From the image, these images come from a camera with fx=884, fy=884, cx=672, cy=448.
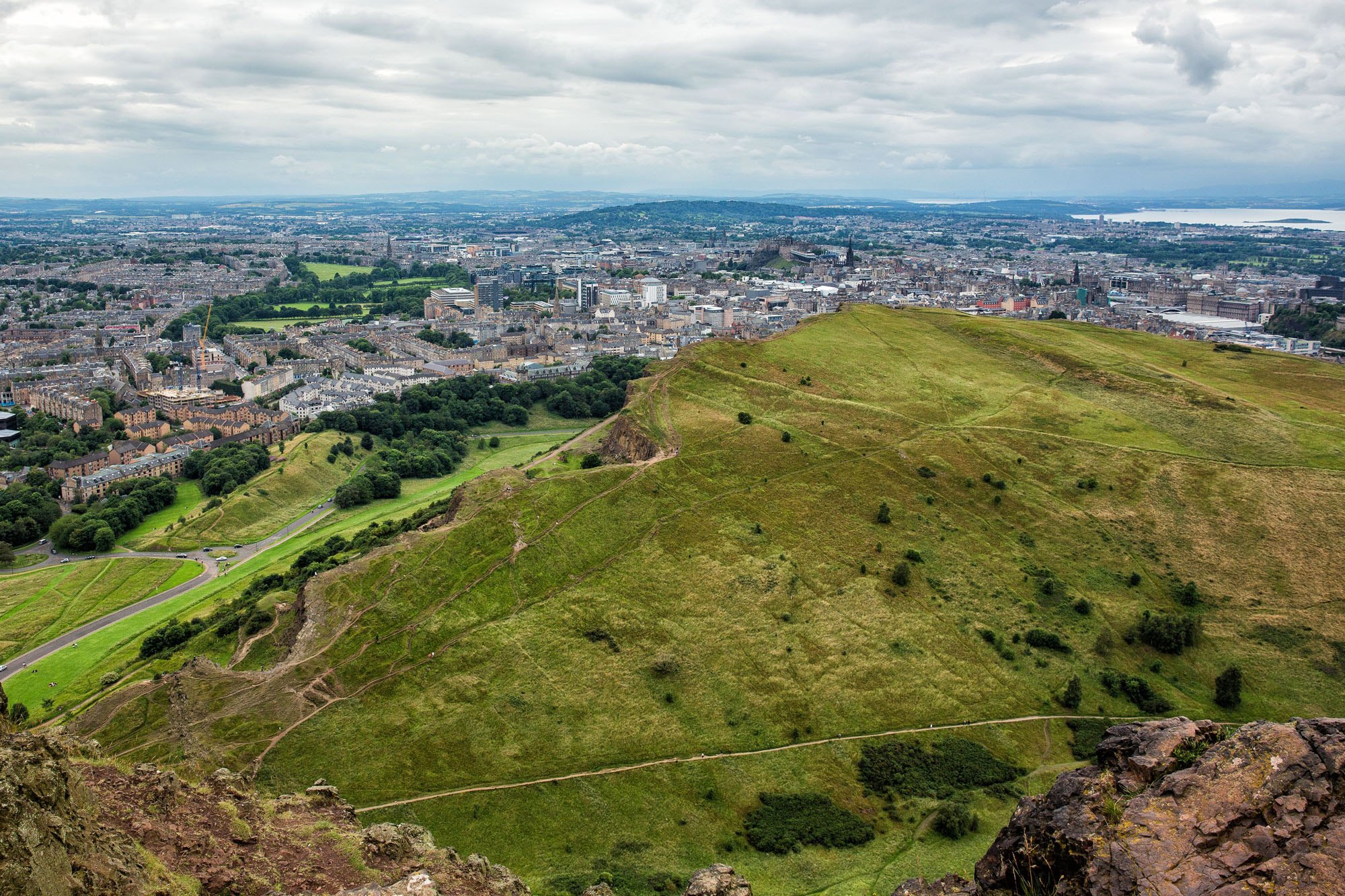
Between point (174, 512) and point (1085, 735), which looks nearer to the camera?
point (1085, 735)

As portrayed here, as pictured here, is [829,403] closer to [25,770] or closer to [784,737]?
[784,737]

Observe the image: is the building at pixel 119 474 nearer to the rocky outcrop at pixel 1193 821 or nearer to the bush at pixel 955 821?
the bush at pixel 955 821

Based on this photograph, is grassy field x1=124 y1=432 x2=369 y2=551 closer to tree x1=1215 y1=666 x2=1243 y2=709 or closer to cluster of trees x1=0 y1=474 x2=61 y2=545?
cluster of trees x1=0 y1=474 x2=61 y2=545

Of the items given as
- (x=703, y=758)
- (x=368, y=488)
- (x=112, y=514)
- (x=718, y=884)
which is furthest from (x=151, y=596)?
(x=718, y=884)

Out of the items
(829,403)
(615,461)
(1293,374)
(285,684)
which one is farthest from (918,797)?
(1293,374)

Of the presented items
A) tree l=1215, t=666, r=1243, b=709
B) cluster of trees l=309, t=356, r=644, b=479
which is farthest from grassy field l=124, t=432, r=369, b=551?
tree l=1215, t=666, r=1243, b=709

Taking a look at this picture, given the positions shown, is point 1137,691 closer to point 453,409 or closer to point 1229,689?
point 1229,689

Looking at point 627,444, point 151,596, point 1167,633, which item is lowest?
point 151,596
